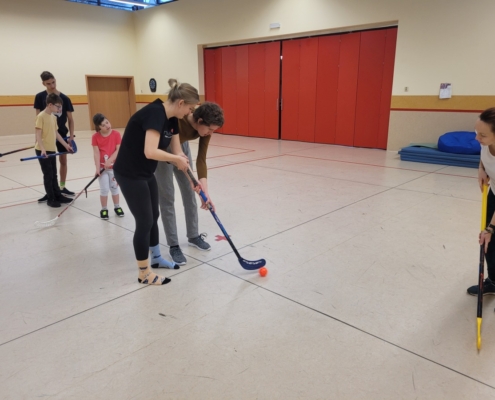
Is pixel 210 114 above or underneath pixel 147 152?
above

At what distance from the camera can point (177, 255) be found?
9.28 feet

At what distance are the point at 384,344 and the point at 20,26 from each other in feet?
42.2

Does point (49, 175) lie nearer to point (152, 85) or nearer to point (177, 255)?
point (177, 255)

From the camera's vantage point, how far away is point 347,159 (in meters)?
7.27

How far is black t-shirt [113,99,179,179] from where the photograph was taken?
207 cm

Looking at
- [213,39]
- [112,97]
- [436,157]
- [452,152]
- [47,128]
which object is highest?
[213,39]

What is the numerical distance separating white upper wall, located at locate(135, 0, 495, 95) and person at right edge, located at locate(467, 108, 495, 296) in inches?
225

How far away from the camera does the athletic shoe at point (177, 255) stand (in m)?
2.80

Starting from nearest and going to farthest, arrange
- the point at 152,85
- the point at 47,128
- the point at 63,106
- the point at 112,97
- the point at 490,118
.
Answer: the point at 490,118 → the point at 47,128 → the point at 63,106 → the point at 152,85 → the point at 112,97

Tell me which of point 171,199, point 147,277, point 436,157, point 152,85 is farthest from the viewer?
point 152,85

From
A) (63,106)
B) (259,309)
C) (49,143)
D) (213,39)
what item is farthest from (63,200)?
(213,39)

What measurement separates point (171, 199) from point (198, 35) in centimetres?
986

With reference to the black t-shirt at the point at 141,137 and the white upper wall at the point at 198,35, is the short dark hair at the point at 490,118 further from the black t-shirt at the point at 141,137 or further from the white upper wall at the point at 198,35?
the white upper wall at the point at 198,35

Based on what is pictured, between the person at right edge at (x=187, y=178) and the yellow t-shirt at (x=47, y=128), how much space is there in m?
2.14
